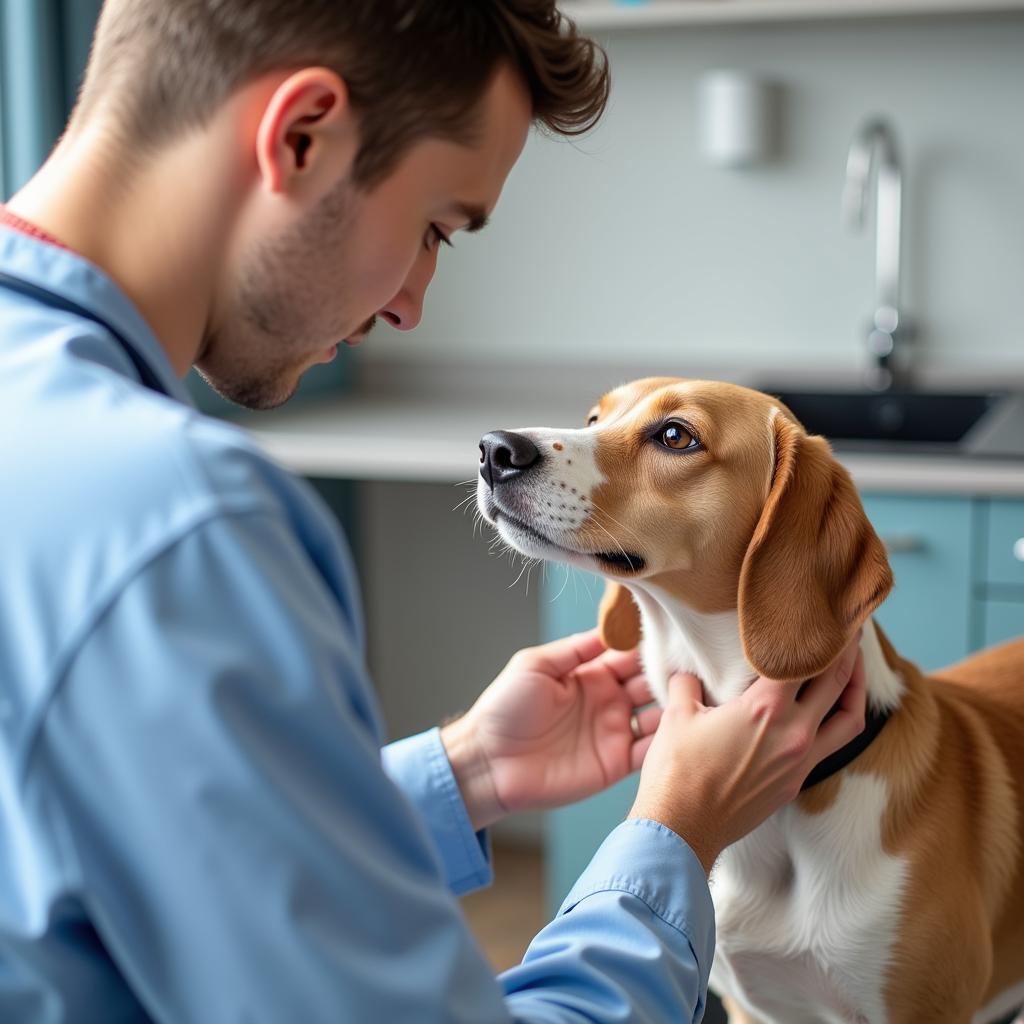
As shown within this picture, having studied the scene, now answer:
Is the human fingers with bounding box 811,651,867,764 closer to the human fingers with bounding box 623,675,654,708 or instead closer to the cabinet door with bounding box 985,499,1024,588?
the human fingers with bounding box 623,675,654,708

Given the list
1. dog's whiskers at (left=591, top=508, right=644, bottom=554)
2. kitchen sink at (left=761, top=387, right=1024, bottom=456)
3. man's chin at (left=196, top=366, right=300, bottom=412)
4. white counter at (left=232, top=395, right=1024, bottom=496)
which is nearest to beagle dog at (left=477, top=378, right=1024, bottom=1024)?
dog's whiskers at (left=591, top=508, right=644, bottom=554)

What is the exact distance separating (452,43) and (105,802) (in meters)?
0.49

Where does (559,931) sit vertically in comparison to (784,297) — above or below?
above

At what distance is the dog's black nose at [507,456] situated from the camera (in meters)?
1.25

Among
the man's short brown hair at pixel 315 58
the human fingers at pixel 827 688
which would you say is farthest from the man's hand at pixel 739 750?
the man's short brown hair at pixel 315 58

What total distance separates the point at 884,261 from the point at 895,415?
346 mm

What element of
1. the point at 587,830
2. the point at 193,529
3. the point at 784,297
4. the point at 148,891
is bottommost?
the point at 587,830

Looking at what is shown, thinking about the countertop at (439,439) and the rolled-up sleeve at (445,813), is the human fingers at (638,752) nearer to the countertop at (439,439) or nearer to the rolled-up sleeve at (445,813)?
the rolled-up sleeve at (445,813)

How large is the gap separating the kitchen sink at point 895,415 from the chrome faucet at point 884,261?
0.06 metres

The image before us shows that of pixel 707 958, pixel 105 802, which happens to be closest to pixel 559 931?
pixel 707 958

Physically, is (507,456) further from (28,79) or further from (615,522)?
(28,79)

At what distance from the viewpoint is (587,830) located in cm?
250

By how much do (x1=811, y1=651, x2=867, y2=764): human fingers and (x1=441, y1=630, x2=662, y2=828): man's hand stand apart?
0.20m

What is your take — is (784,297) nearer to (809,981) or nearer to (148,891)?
(809,981)
